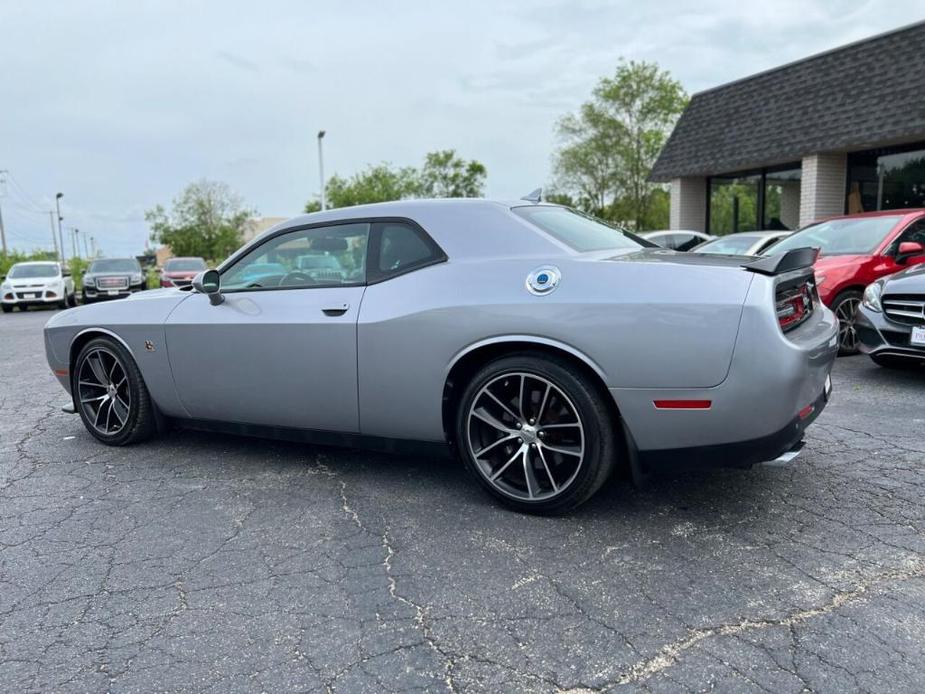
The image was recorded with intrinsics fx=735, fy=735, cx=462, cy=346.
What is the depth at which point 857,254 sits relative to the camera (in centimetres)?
778

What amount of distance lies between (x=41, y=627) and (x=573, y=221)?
121 inches

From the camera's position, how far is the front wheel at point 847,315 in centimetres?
752

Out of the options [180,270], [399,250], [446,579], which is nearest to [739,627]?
[446,579]

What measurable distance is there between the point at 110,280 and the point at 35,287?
245 centimetres

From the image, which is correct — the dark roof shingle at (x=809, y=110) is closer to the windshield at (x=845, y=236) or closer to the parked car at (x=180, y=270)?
the windshield at (x=845, y=236)

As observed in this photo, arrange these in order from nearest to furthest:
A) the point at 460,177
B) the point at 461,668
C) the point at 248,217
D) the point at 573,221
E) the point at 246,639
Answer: the point at 461,668 → the point at 246,639 → the point at 573,221 → the point at 460,177 → the point at 248,217

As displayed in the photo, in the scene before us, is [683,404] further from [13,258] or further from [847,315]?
[13,258]

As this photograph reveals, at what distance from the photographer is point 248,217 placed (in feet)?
190

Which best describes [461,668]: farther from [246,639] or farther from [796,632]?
[796,632]

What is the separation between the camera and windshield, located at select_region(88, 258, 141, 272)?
22812 millimetres

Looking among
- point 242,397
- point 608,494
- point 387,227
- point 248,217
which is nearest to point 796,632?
point 608,494

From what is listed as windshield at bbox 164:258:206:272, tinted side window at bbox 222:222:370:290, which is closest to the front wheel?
tinted side window at bbox 222:222:370:290

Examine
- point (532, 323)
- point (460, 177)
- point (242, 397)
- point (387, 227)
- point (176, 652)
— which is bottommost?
point (176, 652)

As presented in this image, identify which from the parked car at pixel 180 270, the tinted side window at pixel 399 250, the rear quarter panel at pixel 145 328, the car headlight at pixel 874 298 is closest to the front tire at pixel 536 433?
the tinted side window at pixel 399 250
